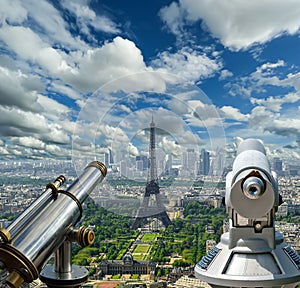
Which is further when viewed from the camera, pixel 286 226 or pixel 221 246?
pixel 286 226

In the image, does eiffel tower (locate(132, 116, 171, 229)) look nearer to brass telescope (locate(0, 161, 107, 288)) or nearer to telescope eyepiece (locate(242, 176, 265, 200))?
brass telescope (locate(0, 161, 107, 288))

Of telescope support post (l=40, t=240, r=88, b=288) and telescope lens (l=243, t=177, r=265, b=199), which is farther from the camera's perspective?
telescope support post (l=40, t=240, r=88, b=288)

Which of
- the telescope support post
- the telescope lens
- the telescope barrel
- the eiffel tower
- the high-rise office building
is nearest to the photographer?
the telescope lens

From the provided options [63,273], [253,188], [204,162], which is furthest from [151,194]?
[253,188]

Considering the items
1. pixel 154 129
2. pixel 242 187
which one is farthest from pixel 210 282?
pixel 154 129

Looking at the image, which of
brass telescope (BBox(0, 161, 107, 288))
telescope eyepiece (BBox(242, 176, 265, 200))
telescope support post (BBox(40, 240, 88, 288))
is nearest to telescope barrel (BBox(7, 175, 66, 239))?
brass telescope (BBox(0, 161, 107, 288))

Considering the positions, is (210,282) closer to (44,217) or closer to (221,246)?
(221,246)
